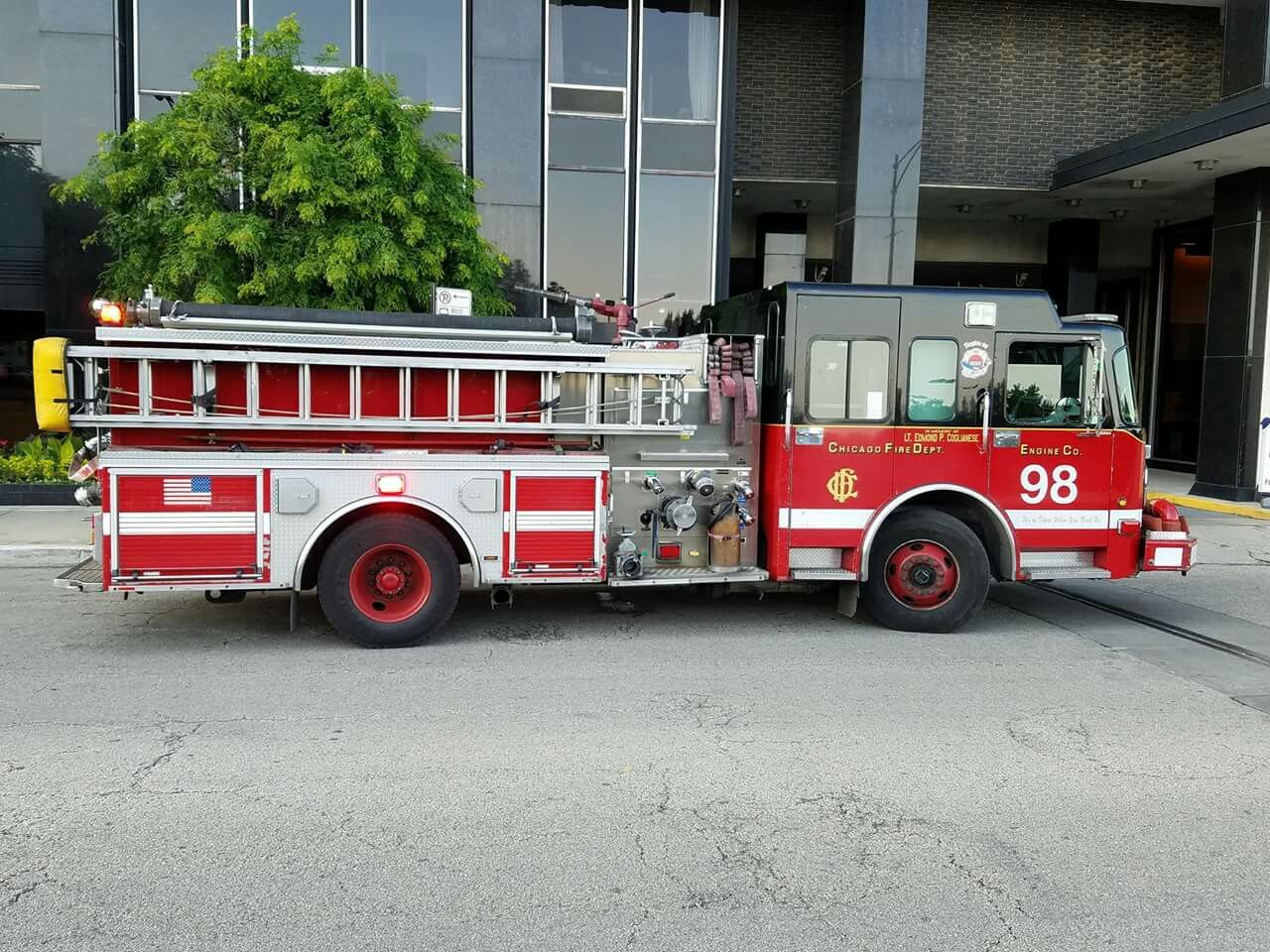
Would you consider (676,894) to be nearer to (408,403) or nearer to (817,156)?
(408,403)

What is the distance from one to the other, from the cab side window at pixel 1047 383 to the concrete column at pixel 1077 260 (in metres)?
15.6

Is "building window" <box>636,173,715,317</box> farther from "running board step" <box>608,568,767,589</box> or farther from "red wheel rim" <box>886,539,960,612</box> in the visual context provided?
"running board step" <box>608,568,767,589</box>

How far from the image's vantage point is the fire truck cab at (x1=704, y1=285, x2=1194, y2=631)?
761 centimetres

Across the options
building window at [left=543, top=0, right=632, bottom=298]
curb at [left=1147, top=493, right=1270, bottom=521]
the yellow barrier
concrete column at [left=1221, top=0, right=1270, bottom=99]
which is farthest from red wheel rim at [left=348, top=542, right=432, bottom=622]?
concrete column at [left=1221, top=0, right=1270, bottom=99]

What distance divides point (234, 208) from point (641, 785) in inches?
369

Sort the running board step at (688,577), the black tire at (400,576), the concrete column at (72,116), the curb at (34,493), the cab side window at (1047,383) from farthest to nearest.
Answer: the concrete column at (72,116)
the curb at (34,493)
the cab side window at (1047,383)
the running board step at (688,577)
the black tire at (400,576)

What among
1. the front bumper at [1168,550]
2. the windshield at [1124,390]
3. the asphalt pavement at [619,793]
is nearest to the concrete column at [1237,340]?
the front bumper at [1168,550]

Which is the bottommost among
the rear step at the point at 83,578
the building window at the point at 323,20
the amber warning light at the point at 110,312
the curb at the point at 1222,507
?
the curb at the point at 1222,507

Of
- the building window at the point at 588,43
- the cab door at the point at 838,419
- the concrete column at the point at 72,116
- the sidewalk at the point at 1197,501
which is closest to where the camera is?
the cab door at the point at 838,419

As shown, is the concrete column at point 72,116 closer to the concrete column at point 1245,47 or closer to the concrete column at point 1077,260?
the concrete column at point 1245,47

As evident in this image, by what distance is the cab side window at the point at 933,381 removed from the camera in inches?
303

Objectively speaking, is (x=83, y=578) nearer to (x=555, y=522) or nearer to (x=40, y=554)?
(x=555, y=522)

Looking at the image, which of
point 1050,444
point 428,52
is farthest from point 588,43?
point 1050,444

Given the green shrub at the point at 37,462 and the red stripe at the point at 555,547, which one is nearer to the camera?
the red stripe at the point at 555,547
